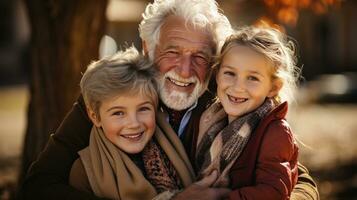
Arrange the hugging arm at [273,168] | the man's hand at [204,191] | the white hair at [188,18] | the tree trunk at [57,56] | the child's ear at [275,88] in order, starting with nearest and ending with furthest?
1. the hugging arm at [273,168]
2. the man's hand at [204,191]
3. the child's ear at [275,88]
4. the white hair at [188,18]
5. the tree trunk at [57,56]

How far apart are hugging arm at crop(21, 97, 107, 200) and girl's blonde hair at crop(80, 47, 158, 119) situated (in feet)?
0.68

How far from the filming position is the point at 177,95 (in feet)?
12.1

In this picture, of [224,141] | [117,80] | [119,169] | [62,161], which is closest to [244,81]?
[224,141]

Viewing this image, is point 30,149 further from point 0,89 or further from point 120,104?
point 0,89

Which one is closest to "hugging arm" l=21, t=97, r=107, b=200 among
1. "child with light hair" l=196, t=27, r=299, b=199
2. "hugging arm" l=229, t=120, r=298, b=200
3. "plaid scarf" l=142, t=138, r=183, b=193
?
"plaid scarf" l=142, t=138, r=183, b=193

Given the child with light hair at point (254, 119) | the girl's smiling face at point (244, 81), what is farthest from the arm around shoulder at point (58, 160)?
the girl's smiling face at point (244, 81)

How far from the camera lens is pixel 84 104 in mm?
3650

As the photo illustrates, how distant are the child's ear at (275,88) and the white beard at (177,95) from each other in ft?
1.76

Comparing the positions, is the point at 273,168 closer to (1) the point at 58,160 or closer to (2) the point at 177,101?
(2) the point at 177,101

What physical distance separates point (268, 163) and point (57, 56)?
2913 mm

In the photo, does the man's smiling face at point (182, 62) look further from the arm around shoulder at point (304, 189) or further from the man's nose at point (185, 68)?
the arm around shoulder at point (304, 189)

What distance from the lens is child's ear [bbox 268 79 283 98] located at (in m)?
3.32

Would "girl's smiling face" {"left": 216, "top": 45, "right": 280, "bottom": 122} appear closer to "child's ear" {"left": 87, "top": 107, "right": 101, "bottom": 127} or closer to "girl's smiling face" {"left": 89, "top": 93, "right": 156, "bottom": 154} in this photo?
"girl's smiling face" {"left": 89, "top": 93, "right": 156, "bottom": 154}

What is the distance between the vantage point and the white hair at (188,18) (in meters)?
3.84
